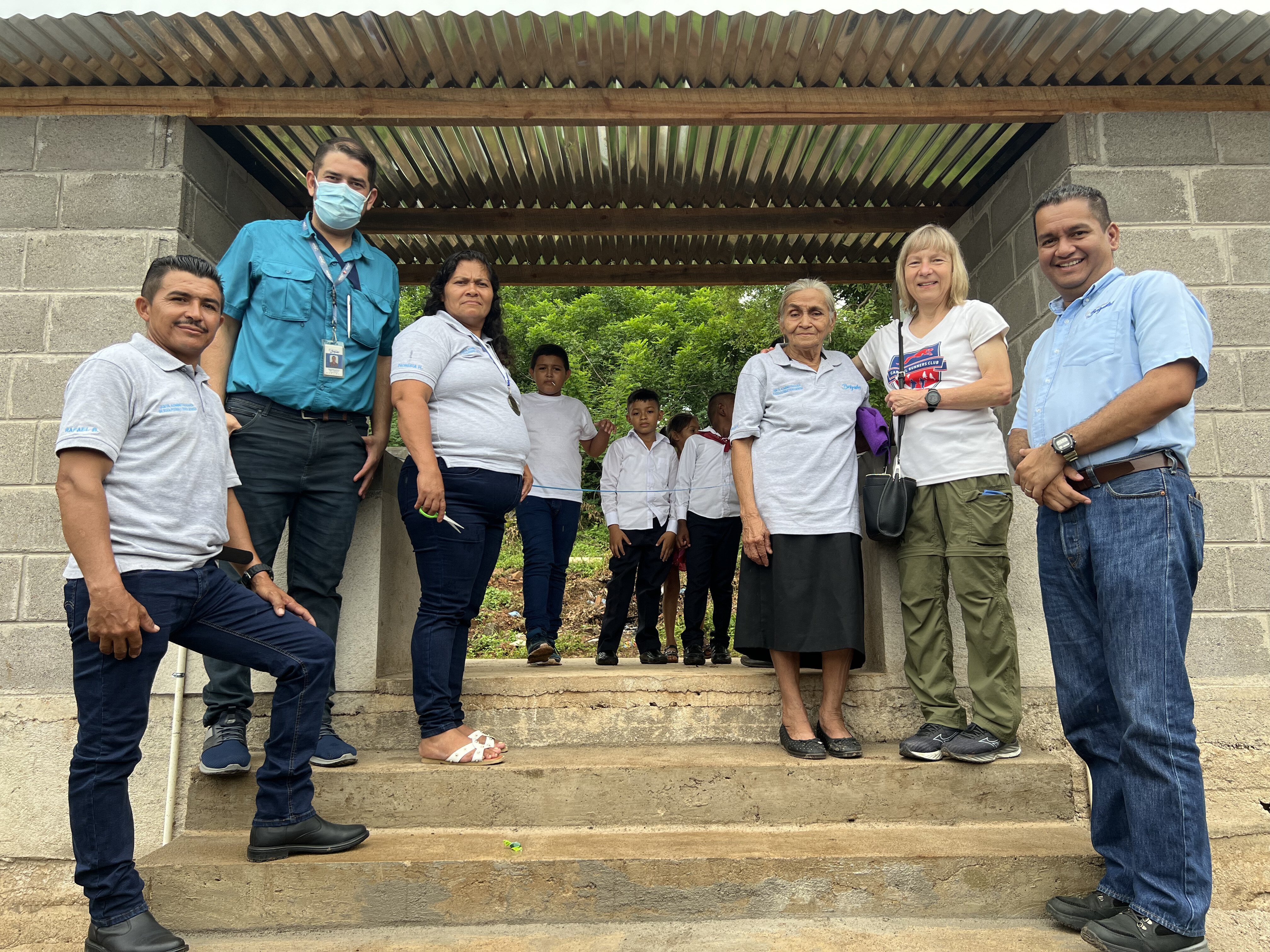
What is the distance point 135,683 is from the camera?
254 centimetres

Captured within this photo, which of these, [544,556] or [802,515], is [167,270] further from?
[544,556]

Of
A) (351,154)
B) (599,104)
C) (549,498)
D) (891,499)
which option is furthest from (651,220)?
(891,499)

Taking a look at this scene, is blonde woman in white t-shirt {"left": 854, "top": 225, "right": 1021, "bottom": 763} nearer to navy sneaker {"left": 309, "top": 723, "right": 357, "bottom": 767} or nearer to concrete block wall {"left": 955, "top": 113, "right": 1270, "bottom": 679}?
concrete block wall {"left": 955, "top": 113, "right": 1270, "bottom": 679}

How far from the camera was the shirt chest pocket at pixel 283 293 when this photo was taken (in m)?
3.52

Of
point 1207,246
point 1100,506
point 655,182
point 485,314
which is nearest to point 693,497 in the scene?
point 655,182

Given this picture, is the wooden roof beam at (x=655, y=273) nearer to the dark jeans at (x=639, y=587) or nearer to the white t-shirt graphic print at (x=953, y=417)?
the dark jeans at (x=639, y=587)

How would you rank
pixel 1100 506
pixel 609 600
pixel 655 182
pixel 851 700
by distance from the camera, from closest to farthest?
pixel 1100 506, pixel 851 700, pixel 655 182, pixel 609 600

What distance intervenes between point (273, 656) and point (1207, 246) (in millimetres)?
4567

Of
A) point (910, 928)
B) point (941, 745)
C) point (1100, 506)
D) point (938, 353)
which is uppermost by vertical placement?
point (938, 353)

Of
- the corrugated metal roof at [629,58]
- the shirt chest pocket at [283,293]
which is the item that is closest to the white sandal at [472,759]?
the shirt chest pocket at [283,293]

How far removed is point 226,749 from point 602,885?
1.51 m

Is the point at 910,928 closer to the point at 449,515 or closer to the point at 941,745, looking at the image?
the point at 941,745

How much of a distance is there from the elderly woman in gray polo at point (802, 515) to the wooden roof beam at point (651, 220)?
2.22 metres

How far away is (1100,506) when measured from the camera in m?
2.62
